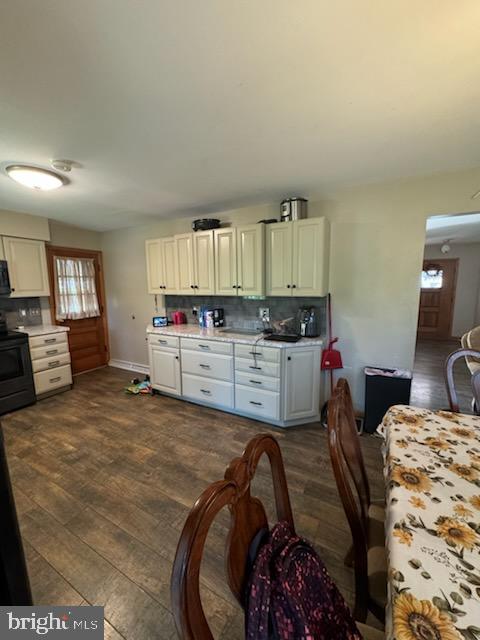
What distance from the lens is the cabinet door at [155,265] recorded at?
3780 millimetres

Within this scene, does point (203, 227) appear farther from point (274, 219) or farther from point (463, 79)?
point (463, 79)

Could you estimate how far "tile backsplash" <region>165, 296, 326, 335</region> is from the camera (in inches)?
124

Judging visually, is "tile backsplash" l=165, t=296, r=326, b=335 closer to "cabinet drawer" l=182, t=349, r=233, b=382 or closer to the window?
"cabinet drawer" l=182, t=349, r=233, b=382

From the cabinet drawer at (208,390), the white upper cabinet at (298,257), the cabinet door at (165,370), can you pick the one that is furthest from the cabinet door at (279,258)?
the cabinet door at (165,370)

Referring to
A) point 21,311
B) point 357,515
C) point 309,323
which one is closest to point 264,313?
point 309,323

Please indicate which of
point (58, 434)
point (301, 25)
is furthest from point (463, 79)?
point (58, 434)

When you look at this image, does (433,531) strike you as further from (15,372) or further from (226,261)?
(15,372)

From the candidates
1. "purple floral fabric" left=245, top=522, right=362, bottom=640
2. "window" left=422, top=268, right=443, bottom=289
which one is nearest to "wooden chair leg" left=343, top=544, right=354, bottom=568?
"purple floral fabric" left=245, top=522, right=362, bottom=640

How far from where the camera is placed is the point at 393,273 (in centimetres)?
273

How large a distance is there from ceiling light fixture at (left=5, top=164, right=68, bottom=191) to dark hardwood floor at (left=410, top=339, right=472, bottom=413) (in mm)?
4507

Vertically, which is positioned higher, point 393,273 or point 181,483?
point 393,273

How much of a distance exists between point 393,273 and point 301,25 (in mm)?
2225

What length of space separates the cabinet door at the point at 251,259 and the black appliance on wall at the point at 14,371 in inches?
109

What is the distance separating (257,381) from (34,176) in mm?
2732
